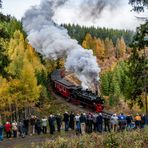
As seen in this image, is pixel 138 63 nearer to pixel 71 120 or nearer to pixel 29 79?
pixel 71 120

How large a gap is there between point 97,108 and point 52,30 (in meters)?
21.8

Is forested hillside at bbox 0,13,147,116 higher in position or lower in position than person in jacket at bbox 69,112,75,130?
higher

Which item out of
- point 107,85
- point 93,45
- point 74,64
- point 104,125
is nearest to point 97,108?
point 74,64

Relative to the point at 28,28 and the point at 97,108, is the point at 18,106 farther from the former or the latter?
the point at 97,108

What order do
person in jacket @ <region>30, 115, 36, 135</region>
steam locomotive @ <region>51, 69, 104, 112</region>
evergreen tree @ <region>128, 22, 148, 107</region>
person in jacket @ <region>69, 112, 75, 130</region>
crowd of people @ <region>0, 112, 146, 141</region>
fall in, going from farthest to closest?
steam locomotive @ <region>51, 69, 104, 112</region>
person in jacket @ <region>69, 112, 75, 130</region>
person in jacket @ <region>30, 115, 36, 135</region>
crowd of people @ <region>0, 112, 146, 141</region>
evergreen tree @ <region>128, 22, 148, 107</region>

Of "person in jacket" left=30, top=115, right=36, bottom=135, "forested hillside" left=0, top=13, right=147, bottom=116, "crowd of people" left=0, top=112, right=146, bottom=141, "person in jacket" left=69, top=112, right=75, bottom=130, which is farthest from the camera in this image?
"person in jacket" left=69, top=112, right=75, bottom=130

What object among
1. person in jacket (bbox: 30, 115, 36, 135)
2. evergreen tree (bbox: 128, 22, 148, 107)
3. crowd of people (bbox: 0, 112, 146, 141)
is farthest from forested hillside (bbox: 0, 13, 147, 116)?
person in jacket (bbox: 30, 115, 36, 135)

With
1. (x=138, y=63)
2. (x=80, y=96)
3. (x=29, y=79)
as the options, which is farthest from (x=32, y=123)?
(x=29, y=79)

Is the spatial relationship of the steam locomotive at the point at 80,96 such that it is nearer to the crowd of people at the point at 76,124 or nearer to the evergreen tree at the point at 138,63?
the crowd of people at the point at 76,124

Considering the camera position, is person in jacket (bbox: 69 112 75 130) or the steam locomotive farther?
the steam locomotive

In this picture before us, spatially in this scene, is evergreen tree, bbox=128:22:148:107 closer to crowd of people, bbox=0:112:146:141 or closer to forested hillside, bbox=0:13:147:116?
forested hillside, bbox=0:13:147:116

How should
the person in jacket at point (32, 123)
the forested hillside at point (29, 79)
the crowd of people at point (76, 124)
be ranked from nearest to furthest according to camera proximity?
1. the forested hillside at point (29, 79)
2. the crowd of people at point (76, 124)
3. the person in jacket at point (32, 123)

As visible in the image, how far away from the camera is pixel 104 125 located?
43.5 meters

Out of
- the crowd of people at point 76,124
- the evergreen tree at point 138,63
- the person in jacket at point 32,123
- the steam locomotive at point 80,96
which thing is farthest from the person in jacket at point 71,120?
the steam locomotive at point 80,96
